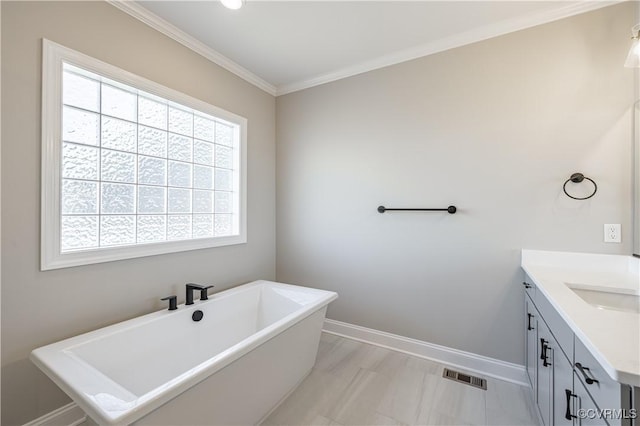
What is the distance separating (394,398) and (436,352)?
652 mm

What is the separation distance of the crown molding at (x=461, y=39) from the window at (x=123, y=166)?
1.07 metres

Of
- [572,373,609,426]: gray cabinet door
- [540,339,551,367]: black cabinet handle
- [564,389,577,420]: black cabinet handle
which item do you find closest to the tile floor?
[540,339,551,367]: black cabinet handle

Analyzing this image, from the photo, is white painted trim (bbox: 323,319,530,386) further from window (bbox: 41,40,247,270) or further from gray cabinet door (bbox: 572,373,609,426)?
window (bbox: 41,40,247,270)

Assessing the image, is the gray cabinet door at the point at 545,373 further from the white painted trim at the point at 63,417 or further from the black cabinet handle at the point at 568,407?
the white painted trim at the point at 63,417

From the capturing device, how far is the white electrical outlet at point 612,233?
5.66 ft

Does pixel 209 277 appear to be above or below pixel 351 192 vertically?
below

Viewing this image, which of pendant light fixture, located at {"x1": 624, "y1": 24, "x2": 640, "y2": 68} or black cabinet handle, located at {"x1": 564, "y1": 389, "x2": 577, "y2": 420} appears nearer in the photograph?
black cabinet handle, located at {"x1": 564, "y1": 389, "x2": 577, "y2": 420}

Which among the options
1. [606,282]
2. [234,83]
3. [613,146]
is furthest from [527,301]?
[234,83]

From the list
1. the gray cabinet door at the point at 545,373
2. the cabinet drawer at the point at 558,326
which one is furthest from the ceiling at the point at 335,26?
the gray cabinet door at the point at 545,373

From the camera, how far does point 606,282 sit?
1.50 m

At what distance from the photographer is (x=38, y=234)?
1469 millimetres

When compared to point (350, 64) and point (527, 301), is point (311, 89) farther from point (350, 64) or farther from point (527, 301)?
point (527, 301)

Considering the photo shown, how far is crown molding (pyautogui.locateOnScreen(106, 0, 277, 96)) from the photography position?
71.0 inches

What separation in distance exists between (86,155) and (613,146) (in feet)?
11.0
